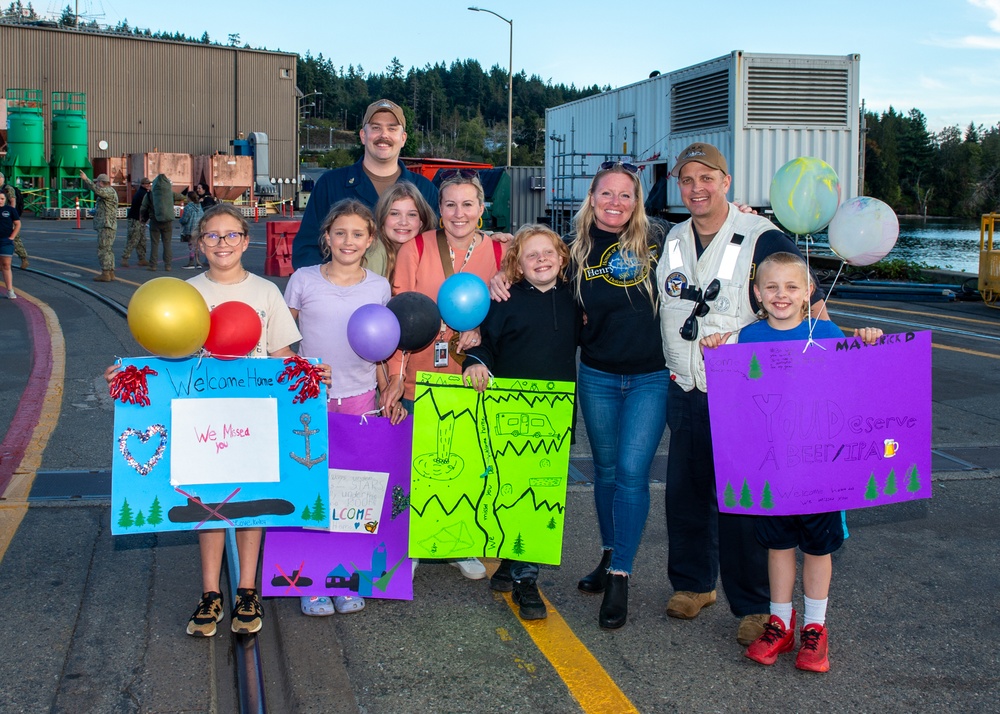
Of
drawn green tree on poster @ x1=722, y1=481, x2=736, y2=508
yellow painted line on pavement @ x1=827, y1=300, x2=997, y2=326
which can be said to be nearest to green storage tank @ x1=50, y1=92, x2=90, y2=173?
yellow painted line on pavement @ x1=827, y1=300, x2=997, y2=326

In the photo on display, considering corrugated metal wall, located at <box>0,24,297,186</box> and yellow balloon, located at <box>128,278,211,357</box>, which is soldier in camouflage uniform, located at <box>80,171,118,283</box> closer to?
yellow balloon, located at <box>128,278,211,357</box>

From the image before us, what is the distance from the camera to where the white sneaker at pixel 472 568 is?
4.49 meters

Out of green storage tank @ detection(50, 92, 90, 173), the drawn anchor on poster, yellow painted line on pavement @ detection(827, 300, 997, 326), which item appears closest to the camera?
the drawn anchor on poster

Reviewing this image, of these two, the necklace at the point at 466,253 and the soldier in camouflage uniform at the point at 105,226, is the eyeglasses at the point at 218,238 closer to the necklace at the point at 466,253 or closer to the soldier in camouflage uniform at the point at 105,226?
the necklace at the point at 466,253

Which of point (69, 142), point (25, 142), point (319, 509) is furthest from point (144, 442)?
point (69, 142)

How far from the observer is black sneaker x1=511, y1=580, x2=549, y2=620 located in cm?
399

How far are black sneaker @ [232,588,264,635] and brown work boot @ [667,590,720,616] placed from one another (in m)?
1.75

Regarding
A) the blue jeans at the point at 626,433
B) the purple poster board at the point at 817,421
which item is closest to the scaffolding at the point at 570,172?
the blue jeans at the point at 626,433

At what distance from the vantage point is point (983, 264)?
15.6 meters

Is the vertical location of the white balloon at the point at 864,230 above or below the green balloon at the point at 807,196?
below

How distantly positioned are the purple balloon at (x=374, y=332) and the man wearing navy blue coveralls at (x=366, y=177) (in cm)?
89

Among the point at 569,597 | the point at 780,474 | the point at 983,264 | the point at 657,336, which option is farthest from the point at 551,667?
the point at 983,264

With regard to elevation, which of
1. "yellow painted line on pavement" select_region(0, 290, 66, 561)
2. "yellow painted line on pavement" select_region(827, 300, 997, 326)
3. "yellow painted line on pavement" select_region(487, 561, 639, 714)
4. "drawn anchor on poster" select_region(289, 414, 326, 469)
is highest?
"yellow painted line on pavement" select_region(827, 300, 997, 326)

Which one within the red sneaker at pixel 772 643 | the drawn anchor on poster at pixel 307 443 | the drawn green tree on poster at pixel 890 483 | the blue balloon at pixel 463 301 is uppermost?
the blue balloon at pixel 463 301
